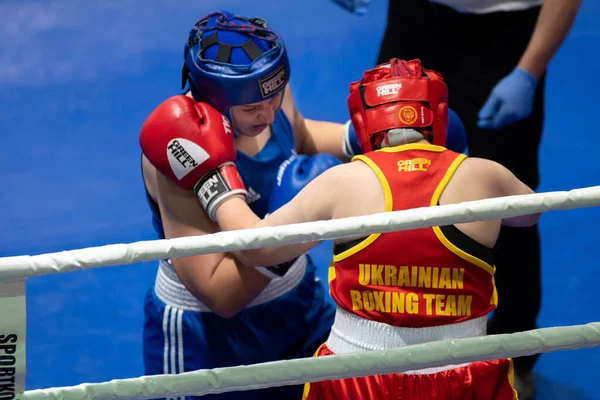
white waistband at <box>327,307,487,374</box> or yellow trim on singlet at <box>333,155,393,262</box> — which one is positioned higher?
yellow trim on singlet at <box>333,155,393,262</box>

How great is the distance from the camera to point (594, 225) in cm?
406

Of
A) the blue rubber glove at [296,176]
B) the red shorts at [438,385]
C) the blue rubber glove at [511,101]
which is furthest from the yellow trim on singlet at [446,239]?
the blue rubber glove at [511,101]

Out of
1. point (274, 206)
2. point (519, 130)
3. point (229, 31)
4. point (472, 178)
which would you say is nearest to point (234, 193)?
point (274, 206)

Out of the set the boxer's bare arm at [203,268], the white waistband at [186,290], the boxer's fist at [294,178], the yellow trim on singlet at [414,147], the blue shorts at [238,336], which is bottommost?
the blue shorts at [238,336]

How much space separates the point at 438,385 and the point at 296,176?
0.66m

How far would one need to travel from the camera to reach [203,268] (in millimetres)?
2236

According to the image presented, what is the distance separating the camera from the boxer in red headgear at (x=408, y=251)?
189 cm

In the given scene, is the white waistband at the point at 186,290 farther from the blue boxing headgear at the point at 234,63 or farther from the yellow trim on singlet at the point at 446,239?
the yellow trim on singlet at the point at 446,239

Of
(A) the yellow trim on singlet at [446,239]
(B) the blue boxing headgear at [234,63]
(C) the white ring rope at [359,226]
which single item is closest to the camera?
(C) the white ring rope at [359,226]

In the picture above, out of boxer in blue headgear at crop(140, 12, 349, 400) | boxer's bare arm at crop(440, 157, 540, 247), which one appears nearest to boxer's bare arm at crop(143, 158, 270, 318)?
boxer in blue headgear at crop(140, 12, 349, 400)

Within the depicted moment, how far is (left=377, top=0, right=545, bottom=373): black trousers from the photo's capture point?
3.26 meters

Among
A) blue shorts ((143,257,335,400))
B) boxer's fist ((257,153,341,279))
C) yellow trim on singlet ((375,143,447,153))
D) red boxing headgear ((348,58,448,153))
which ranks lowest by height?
blue shorts ((143,257,335,400))

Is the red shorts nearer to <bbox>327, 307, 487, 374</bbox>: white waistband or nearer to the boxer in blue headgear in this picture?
<bbox>327, 307, 487, 374</bbox>: white waistband

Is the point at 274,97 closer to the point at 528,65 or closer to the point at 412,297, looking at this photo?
the point at 412,297
